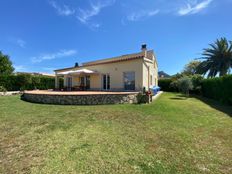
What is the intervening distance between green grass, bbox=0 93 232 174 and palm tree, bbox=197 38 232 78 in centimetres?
2957

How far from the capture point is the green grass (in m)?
4.04

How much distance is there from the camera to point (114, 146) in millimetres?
5227

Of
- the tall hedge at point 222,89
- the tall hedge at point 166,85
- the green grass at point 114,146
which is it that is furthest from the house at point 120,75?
the tall hedge at point 166,85

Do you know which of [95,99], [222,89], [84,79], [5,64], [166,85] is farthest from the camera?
[5,64]

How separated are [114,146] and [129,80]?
558 inches

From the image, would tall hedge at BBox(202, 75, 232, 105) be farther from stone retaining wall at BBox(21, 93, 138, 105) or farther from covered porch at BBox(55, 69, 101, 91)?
covered porch at BBox(55, 69, 101, 91)

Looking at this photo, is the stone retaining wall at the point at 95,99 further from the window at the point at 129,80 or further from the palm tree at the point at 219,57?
the palm tree at the point at 219,57

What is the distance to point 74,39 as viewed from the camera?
2688 cm

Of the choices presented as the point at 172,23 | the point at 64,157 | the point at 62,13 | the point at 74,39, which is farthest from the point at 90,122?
the point at 74,39

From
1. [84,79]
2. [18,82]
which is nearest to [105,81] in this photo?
[84,79]

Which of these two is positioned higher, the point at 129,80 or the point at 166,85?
the point at 129,80

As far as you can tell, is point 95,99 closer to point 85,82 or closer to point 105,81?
point 105,81

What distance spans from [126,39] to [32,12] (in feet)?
43.7

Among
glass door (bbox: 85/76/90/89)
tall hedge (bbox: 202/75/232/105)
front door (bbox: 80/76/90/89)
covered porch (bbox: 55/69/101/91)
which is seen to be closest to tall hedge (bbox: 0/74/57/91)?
covered porch (bbox: 55/69/101/91)
